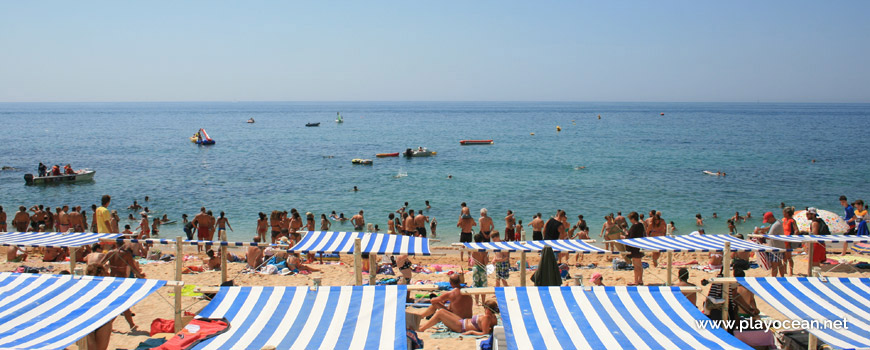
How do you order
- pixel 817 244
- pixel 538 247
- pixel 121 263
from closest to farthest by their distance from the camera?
pixel 121 263 → pixel 538 247 → pixel 817 244

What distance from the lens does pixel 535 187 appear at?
113 ft

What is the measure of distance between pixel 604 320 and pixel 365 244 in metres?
4.78

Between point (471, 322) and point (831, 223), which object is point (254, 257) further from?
point (831, 223)

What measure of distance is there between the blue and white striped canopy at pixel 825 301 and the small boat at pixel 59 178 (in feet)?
127

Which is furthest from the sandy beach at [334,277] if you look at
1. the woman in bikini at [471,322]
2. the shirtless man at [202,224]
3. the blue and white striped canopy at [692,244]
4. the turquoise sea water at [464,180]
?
the turquoise sea water at [464,180]

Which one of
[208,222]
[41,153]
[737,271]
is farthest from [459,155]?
[737,271]

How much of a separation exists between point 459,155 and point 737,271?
4616 centimetres

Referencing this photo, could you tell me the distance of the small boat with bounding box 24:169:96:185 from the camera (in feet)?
113

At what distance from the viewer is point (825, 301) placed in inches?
263

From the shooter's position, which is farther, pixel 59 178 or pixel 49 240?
pixel 59 178

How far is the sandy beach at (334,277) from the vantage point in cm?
860

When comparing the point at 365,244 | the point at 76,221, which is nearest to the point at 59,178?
the point at 76,221

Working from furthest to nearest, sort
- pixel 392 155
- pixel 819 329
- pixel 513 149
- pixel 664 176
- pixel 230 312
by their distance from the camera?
pixel 513 149 → pixel 392 155 → pixel 664 176 → pixel 230 312 → pixel 819 329

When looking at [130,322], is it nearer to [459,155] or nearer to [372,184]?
[372,184]
